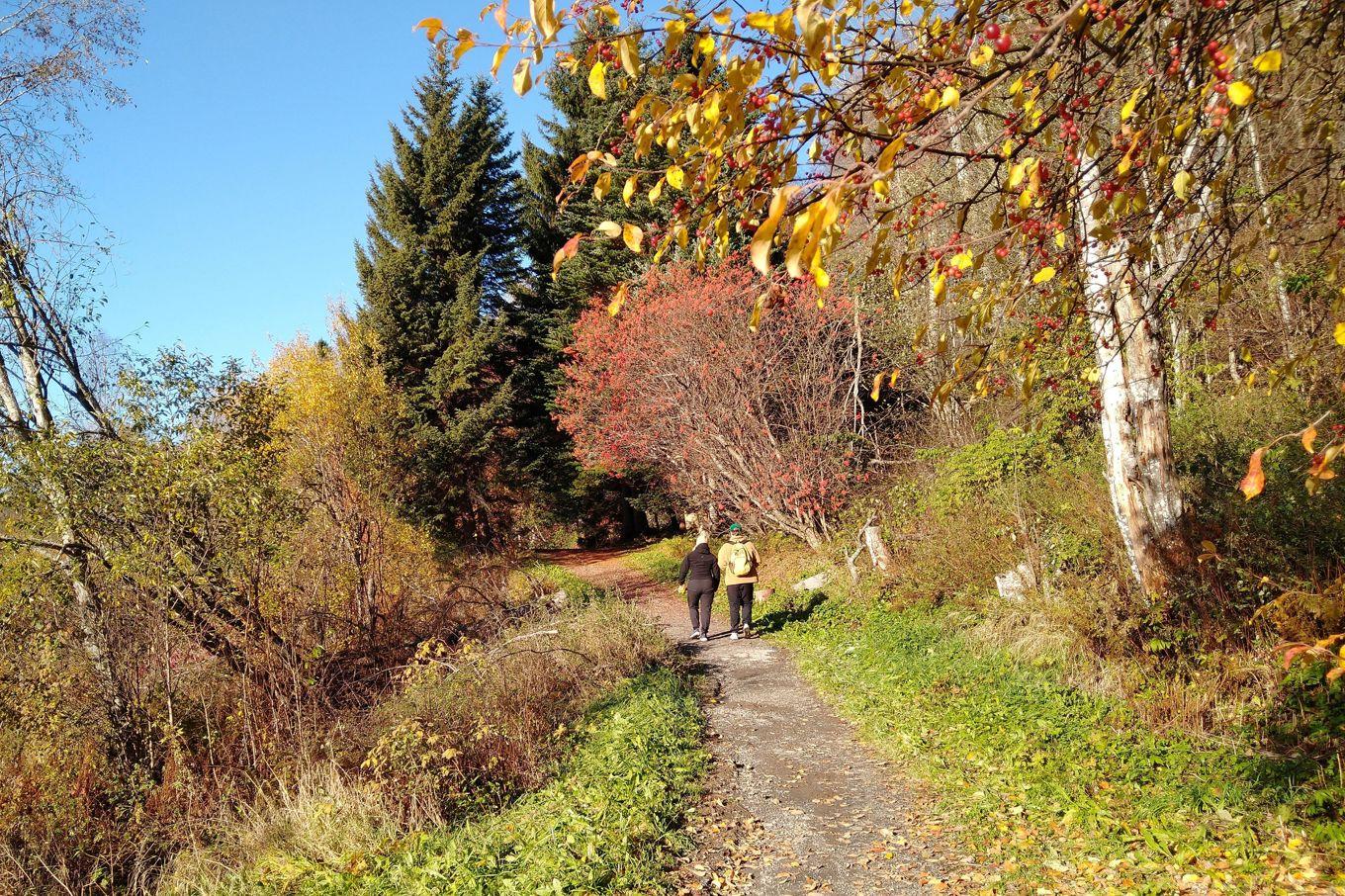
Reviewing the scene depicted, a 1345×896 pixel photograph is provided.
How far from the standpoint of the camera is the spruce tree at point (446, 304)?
72.6 feet

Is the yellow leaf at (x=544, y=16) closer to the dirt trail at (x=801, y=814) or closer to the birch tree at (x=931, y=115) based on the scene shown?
the birch tree at (x=931, y=115)

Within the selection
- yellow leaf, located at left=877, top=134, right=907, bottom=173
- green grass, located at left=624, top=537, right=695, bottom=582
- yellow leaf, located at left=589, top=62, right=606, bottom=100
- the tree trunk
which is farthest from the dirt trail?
green grass, located at left=624, top=537, right=695, bottom=582

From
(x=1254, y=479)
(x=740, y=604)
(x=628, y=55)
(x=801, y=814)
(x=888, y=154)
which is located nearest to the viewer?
(x=888, y=154)

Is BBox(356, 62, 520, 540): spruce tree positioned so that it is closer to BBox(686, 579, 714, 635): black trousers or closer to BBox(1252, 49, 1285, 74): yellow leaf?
BBox(686, 579, 714, 635): black trousers

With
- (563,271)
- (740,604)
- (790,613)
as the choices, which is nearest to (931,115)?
(740,604)

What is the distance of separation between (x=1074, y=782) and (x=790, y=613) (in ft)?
22.7

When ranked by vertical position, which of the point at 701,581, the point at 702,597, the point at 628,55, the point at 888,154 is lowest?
the point at 702,597

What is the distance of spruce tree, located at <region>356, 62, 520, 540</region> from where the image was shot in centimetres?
2214

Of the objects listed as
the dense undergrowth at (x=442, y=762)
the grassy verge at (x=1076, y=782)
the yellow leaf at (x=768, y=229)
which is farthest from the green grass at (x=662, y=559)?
the yellow leaf at (x=768, y=229)

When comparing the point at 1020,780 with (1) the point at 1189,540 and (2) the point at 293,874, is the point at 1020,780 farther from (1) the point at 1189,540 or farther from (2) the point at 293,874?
(2) the point at 293,874

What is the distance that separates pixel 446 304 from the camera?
75.6 ft

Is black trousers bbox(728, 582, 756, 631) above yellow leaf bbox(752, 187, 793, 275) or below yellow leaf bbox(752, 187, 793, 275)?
below

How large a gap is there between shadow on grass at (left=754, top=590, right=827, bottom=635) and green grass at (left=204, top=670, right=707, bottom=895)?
5.00 m

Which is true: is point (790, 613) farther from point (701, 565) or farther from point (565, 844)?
point (565, 844)
